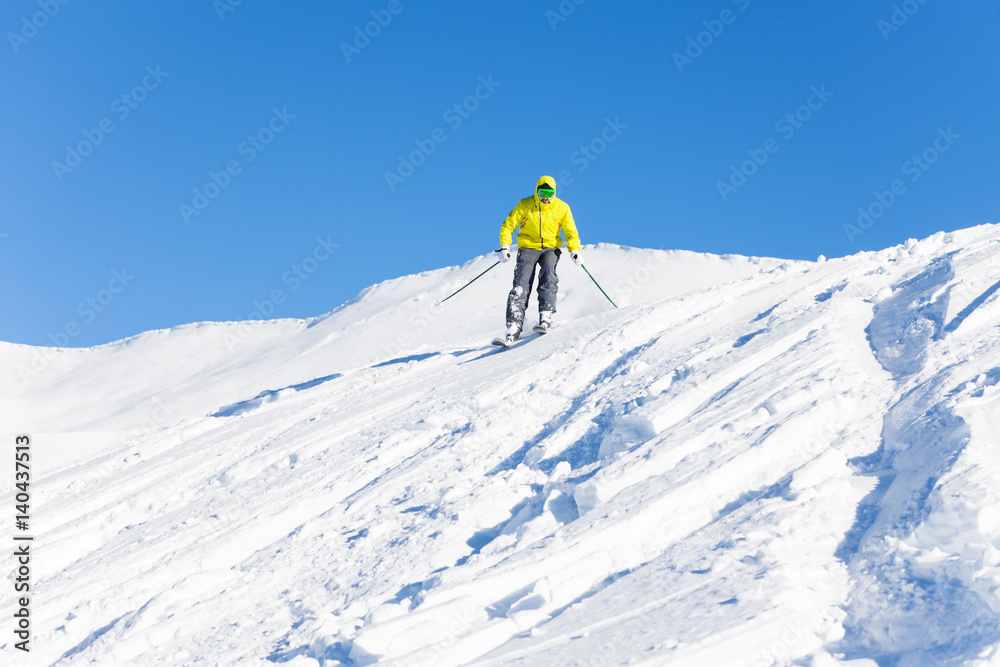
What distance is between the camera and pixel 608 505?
4242 mm

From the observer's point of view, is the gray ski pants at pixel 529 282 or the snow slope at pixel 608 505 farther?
the gray ski pants at pixel 529 282

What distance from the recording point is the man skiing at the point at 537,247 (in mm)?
10391

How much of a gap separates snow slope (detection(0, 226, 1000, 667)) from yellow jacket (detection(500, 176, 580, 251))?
4.49 ft

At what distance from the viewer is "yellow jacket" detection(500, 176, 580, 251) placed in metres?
10.4

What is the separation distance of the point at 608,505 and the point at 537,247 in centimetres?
654

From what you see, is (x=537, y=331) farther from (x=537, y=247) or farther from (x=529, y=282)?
(x=537, y=247)

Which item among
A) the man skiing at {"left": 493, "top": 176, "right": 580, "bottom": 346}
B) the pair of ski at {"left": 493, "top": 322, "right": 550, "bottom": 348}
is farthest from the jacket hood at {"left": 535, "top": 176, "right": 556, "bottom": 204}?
the pair of ski at {"left": 493, "top": 322, "right": 550, "bottom": 348}

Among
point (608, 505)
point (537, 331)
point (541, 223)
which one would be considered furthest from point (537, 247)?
point (608, 505)

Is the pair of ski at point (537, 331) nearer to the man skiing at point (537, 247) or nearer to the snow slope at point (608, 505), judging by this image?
the man skiing at point (537, 247)

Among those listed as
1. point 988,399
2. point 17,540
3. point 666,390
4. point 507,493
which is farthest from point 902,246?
point 17,540

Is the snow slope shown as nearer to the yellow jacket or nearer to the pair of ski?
the pair of ski

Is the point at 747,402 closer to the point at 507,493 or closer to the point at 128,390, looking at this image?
the point at 507,493

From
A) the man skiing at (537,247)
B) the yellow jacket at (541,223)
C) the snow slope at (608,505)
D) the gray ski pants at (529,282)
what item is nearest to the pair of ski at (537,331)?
the man skiing at (537,247)

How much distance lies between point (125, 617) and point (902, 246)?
9.35 m
